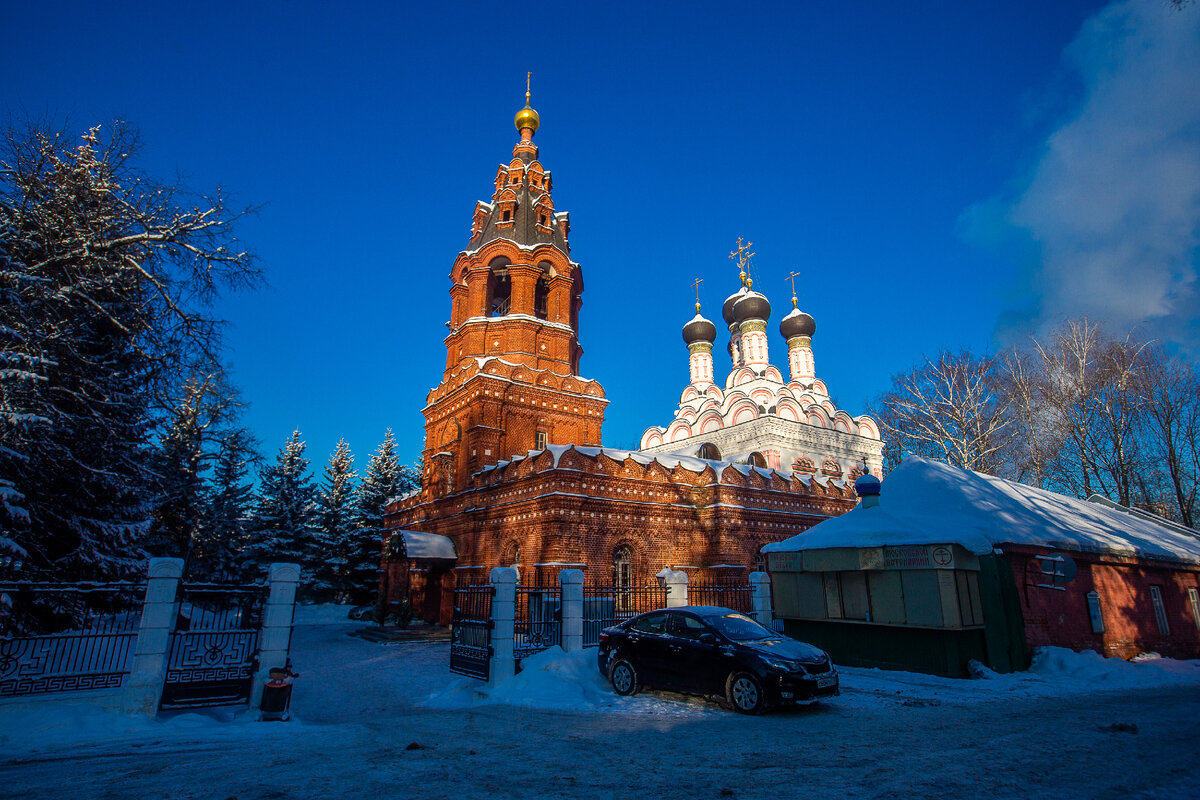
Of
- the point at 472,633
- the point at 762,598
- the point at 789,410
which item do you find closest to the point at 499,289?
the point at 789,410

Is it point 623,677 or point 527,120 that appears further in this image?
point 527,120

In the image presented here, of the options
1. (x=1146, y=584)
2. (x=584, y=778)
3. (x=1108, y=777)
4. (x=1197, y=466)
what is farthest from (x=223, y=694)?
(x=1197, y=466)

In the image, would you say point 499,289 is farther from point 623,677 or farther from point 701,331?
point 623,677

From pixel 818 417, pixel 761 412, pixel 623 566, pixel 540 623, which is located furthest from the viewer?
pixel 818 417

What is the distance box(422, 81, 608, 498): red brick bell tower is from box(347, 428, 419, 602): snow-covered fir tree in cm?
1127

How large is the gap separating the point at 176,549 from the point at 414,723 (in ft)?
76.2

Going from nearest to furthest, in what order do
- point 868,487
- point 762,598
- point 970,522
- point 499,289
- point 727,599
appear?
1. point 970,522
2. point 762,598
3. point 868,487
4. point 727,599
5. point 499,289

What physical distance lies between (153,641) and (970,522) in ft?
42.8

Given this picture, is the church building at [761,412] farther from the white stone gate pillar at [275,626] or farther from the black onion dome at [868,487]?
the white stone gate pillar at [275,626]

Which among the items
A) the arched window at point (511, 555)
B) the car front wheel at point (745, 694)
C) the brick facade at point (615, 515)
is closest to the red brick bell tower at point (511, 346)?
the brick facade at point (615, 515)

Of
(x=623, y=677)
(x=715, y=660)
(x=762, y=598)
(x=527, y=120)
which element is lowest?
(x=623, y=677)

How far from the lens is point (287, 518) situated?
1335 inches

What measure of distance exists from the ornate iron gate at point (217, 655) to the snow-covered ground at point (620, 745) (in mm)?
382

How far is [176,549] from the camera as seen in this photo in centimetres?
2481
